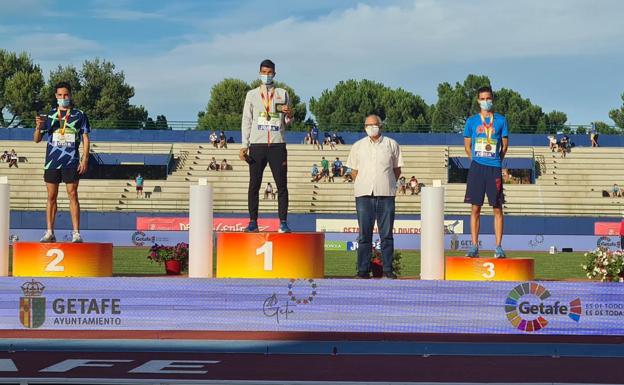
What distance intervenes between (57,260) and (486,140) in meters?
5.32

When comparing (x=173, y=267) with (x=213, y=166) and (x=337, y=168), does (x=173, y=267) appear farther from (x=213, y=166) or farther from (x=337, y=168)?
(x=213, y=166)

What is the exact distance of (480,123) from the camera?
13.3 meters

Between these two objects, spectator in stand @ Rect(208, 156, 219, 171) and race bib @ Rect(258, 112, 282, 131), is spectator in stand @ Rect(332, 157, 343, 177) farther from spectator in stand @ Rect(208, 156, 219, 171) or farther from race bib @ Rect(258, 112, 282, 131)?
race bib @ Rect(258, 112, 282, 131)

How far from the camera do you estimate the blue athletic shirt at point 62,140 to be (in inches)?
533

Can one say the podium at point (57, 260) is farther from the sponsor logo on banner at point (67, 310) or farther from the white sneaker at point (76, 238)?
the sponsor logo on banner at point (67, 310)

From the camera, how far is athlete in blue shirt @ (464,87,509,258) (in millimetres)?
13266

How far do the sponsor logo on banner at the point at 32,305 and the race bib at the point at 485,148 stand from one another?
5.40 metres

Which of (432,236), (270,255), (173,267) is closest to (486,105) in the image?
(432,236)

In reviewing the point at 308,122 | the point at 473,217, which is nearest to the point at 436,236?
the point at 473,217

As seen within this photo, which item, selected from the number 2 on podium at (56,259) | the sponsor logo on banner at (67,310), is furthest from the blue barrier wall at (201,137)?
the sponsor logo on banner at (67,310)

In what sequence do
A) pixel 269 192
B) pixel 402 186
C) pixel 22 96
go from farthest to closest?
pixel 22 96 < pixel 402 186 < pixel 269 192

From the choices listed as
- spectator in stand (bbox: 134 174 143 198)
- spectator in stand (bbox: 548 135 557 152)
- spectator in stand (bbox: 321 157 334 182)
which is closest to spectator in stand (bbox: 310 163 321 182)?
spectator in stand (bbox: 321 157 334 182)

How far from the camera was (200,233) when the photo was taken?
1275 cm

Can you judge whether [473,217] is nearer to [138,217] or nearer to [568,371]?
[568,371]
